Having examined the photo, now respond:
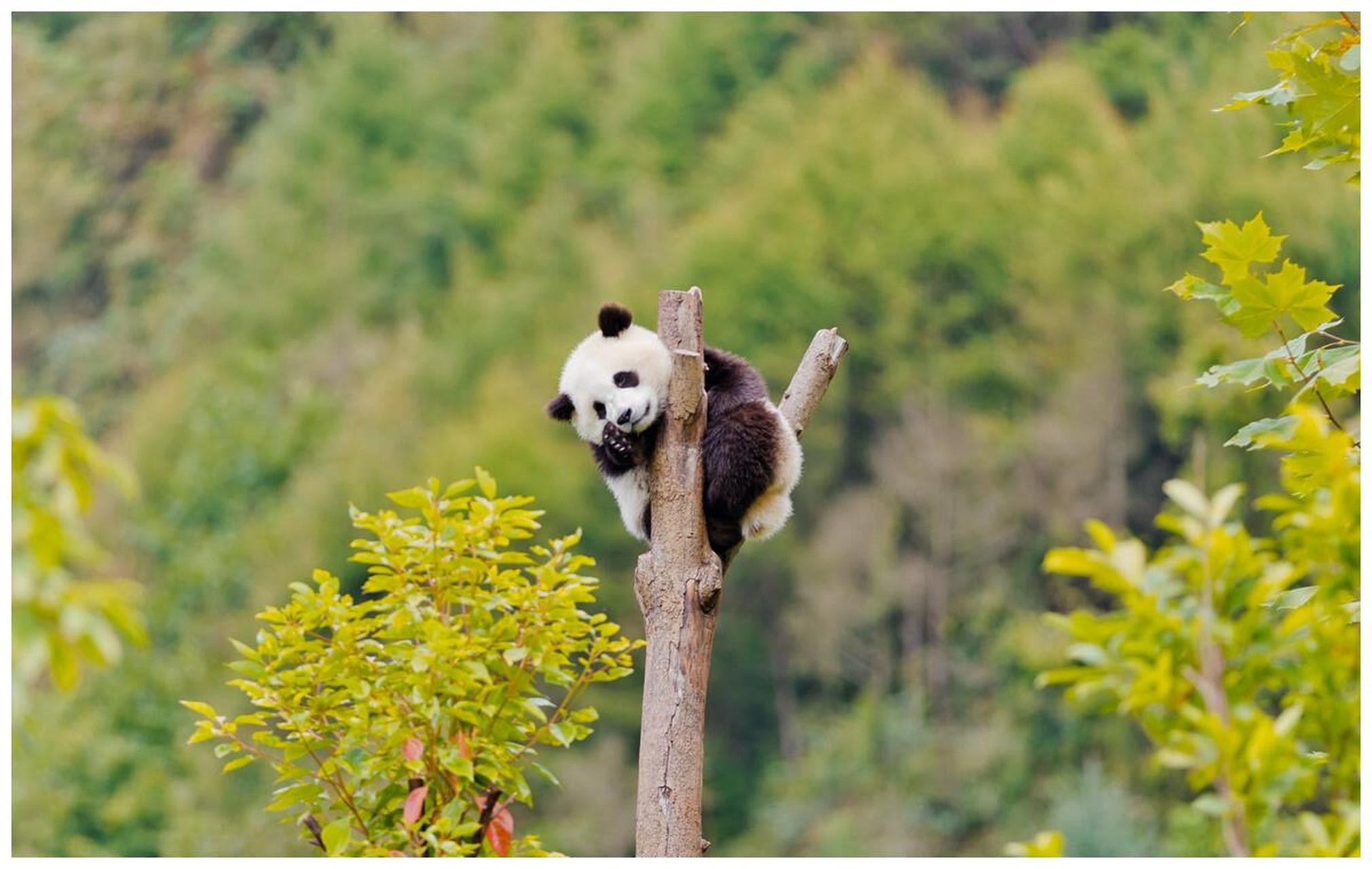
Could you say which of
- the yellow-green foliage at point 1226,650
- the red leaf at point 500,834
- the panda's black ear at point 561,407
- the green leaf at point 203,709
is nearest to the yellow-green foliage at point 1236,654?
the yellow-green foliage at point 1226,650

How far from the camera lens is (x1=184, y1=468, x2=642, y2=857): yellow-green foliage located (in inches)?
141

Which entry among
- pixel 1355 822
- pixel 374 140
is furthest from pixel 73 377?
pixel 1355 822

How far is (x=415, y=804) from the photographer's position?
11.7ft

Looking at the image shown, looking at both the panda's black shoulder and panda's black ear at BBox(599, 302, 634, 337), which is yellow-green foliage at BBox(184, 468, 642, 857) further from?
panda's black ear at BBox(599, 302, 634, 337)

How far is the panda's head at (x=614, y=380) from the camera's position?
4195 mm

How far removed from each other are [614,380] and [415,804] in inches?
52.5

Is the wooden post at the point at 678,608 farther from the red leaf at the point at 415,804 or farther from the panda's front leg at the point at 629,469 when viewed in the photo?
the red leaf at the point at 415,804

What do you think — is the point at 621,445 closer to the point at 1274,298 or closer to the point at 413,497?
the point at 413,497

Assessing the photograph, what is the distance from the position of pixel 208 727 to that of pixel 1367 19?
3009 mm

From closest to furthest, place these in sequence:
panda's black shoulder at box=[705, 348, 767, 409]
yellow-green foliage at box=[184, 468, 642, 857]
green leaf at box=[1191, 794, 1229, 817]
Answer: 1. green leaf at box=[1191, 794, 1229, 817]
2. yellow-green foliage at box=[184, 468, 642, 857]
3. panda's black shoulder at box=[705, 348, 767, 409]

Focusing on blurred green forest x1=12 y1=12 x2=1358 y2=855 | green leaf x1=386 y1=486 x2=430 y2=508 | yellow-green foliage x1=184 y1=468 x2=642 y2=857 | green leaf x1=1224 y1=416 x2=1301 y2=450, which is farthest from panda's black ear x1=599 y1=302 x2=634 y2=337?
blurred green forest x1=12 y1=12 x2=1358 y2=855

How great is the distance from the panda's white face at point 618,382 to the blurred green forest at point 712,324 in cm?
1095

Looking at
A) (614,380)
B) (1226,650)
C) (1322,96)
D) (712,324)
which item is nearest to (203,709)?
(614,380)

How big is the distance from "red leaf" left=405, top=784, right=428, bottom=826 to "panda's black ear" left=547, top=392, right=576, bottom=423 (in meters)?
1.36
